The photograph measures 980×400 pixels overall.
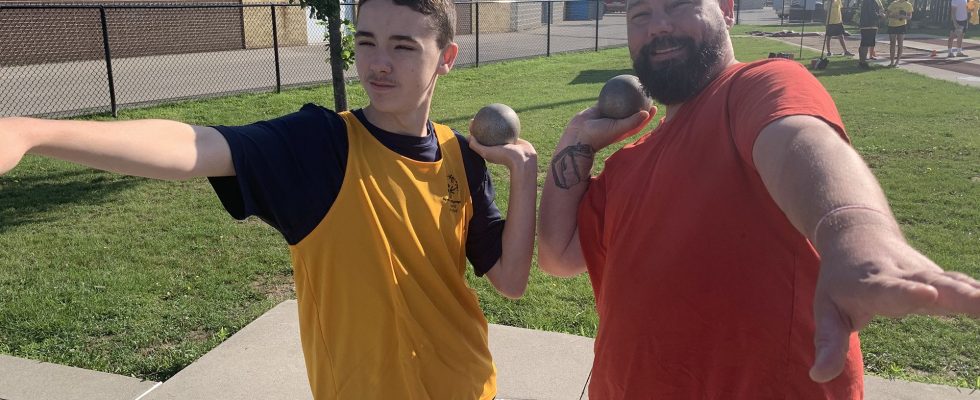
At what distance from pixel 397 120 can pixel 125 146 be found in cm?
71

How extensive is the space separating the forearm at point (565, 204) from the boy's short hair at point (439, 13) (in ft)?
1.58

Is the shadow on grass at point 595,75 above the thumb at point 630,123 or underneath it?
underneath

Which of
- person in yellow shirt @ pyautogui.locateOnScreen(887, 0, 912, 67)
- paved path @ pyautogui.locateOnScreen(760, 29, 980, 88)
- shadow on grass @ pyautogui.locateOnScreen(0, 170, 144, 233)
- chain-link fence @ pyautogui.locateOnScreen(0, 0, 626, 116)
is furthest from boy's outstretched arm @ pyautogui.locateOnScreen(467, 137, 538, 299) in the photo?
person in yellow shirt @ pyautogui.locateOnScreen(887, 0, 912, 67)

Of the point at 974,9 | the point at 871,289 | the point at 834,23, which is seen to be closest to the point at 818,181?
the point at 871,289

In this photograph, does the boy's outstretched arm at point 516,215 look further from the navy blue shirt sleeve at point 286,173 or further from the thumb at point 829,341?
the thumb at point 829,341

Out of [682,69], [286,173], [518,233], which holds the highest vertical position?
[682,69]

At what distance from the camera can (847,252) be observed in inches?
42.9

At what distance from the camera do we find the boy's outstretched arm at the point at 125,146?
1472 millimetres

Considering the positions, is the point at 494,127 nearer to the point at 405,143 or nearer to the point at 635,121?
the point at 405,143

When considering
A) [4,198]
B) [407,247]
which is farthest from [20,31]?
[407,247]

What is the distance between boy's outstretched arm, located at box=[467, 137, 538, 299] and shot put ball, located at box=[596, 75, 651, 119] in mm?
278

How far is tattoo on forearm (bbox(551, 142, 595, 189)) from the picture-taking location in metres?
2.29

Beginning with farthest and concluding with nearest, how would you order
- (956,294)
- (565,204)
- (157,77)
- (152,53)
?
1. (152,53)
2. (157,77)
3. (565,204)
4. (956,294)

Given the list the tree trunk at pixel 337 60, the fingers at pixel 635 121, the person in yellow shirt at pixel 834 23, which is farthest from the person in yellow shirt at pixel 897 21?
the fingers at pixel 635 121
